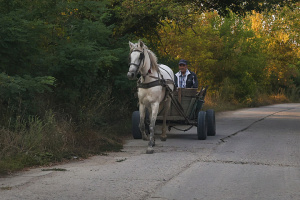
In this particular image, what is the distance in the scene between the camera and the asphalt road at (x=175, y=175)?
21.3ft

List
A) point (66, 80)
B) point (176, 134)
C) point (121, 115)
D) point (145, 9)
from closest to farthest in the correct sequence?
point (66, 80) → point (176, 134) → point (121, 115) → point (145, 9)

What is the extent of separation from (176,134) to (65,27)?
14.0ft

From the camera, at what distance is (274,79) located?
47938mm

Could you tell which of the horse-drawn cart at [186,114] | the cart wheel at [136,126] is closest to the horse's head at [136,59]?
the horse-drawn cart at [186,114]

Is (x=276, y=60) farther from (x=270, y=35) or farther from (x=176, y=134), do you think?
(x=176, y=134)

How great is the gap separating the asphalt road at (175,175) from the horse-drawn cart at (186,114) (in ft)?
2.73

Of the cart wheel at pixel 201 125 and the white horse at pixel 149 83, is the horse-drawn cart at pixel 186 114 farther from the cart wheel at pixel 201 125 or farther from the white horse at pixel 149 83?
the white horse at pixel 149 83

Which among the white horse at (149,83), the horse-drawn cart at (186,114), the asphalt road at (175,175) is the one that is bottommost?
the asphalt road at (175,175)

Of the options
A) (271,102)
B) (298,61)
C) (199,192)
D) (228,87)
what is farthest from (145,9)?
(298,61)

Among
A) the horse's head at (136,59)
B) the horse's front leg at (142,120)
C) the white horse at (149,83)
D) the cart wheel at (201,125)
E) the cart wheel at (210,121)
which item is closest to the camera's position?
the horse's head at (136,59)

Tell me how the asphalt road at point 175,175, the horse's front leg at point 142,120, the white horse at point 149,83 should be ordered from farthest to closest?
the horse's front leg at point 142,120
the white horse at point 149,83
the asphalt road at point 175,175

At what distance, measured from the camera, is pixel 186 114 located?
1295 centimetres

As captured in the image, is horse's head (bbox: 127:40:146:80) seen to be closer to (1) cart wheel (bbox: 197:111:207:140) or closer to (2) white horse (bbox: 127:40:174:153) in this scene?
(2) white horse (bbox: 127:40:174:153)

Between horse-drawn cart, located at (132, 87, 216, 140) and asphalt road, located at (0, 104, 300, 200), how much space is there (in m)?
0.83
